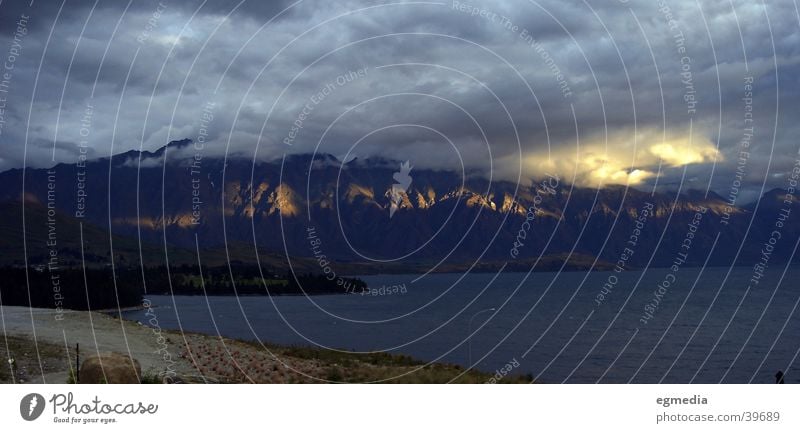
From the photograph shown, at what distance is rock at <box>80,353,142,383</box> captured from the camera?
982 inches

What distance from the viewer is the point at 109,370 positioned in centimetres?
2506

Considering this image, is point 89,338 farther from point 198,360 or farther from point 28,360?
point 28,360

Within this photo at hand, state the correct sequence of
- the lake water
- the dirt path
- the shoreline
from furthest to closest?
the lake water
the dirt path
the shoreline

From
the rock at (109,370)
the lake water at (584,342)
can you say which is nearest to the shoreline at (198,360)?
the rock at (109,370)

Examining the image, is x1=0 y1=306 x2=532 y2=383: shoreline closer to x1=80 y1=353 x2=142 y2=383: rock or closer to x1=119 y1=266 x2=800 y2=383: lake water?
x1=80 y1=353 x2=142 y2=383: rock

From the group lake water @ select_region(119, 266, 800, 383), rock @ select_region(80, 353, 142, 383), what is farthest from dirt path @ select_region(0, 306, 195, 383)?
lake water @ select_region(119, 266, 800, 383)

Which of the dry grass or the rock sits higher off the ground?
the rock

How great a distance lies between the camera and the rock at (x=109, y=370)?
81.8ft

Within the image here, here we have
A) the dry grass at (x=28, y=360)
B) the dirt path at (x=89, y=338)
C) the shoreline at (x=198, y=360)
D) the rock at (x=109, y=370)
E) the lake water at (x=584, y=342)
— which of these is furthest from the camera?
the lake water at (x=584, y=342)

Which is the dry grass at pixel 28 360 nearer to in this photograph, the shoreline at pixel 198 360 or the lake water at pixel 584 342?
the shoreline at pixel 198 360

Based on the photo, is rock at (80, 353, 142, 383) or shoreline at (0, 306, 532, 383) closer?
rock at (80, 353, 142, 383)

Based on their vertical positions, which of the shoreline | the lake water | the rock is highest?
the rock

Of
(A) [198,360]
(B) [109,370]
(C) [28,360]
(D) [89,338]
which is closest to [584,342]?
(D) [89,338]
